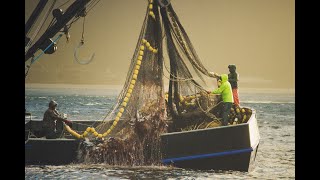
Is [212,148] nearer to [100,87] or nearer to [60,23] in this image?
[100,87]

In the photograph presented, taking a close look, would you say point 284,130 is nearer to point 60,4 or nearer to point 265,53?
point 265,53

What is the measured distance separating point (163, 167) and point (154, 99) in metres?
0.92

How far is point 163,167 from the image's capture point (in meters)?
5.47

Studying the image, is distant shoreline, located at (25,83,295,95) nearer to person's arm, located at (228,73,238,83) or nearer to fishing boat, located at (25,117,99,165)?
person's arm, located at (228,73,238,83)

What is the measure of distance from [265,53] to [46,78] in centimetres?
325

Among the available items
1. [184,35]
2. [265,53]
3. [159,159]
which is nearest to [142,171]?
[159,159]

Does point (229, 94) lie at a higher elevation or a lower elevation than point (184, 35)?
lower

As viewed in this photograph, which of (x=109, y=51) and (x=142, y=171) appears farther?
(x=109, y=51)

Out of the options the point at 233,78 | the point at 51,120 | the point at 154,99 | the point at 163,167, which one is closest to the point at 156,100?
the point at 154,99

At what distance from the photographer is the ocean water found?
17.8ft

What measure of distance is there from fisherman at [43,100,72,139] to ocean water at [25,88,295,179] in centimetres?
20

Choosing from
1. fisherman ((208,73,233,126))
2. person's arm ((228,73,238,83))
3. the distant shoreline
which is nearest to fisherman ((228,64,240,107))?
person's arm ((228,73,238,83))

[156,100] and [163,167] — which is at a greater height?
[156,100]
